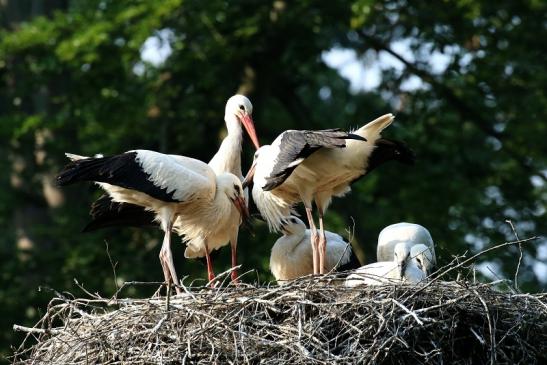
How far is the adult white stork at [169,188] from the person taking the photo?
10.1 metres

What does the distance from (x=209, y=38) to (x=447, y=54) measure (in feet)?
9.89

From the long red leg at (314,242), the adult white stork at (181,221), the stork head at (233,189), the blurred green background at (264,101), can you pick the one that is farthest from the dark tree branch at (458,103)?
the long red leg at (314,242)

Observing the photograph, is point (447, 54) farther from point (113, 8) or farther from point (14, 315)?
point (14, 315)

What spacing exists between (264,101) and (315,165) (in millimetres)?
7346

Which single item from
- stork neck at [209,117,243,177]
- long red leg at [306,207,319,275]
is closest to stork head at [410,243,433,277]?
long red leg at [306,207,319,275]

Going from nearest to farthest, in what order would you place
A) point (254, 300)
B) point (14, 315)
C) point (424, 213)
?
point (254, 300)
point (14, 315)
point (424, 213)

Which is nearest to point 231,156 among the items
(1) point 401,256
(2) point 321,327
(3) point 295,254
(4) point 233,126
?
(4) point 233,126

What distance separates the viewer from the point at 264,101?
57.4ft

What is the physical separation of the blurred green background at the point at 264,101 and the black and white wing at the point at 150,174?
5.68m

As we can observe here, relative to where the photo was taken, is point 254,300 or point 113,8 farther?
point 113,8

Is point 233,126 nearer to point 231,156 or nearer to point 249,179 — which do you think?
point 231,156

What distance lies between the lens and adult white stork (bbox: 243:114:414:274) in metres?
9.74

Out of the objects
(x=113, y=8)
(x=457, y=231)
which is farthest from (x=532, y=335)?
(x=113, y=8)

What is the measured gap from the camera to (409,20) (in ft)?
54.8
